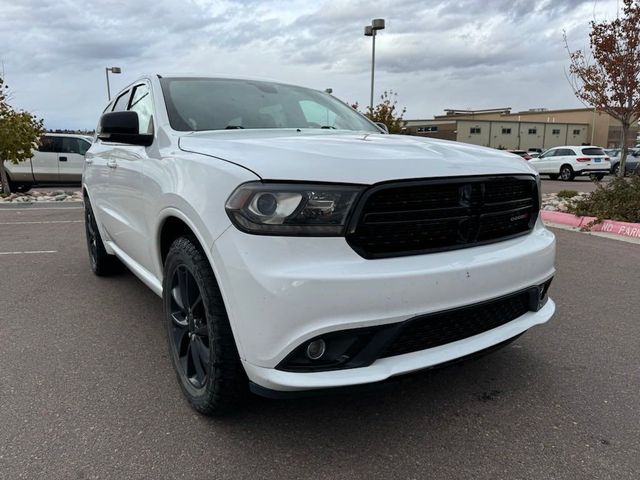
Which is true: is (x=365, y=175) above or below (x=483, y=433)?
above

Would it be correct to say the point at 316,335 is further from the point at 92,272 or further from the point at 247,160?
the point at 92,272

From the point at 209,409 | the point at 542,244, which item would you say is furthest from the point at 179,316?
the point at 542,244

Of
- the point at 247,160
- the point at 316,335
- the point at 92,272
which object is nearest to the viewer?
the point at 316,335

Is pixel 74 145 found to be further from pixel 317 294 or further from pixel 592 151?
pixel 592 151

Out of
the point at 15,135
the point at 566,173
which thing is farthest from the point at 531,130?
the point at 15,135

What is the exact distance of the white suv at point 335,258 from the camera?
6.17 ft

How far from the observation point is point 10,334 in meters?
3.56

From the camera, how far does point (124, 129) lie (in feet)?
9.57

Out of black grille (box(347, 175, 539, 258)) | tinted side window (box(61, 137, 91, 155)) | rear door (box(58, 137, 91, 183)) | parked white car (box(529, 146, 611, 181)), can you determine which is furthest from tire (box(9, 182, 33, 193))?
parked white car (box(529, 146, 611, 181))

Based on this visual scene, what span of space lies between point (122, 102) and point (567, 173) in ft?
74.5

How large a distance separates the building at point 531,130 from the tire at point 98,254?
191ft

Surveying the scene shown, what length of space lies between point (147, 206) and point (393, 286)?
1.63 meters

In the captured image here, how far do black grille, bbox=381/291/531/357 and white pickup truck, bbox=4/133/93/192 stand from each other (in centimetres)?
1465

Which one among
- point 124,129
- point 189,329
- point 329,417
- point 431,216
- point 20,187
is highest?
point 124,129
